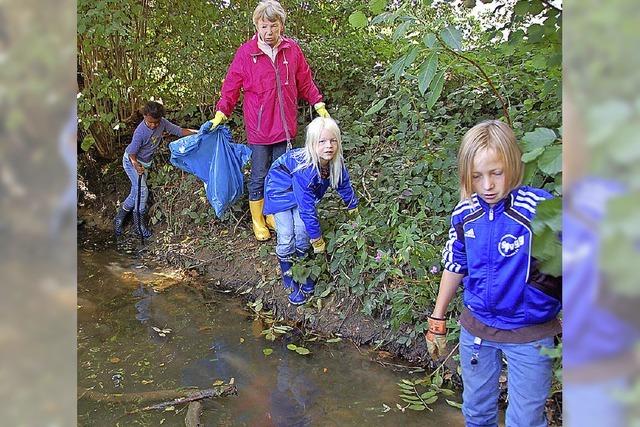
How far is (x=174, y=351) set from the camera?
4555 mm

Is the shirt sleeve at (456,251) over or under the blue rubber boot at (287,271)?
over

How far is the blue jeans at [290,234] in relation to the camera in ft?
16.3

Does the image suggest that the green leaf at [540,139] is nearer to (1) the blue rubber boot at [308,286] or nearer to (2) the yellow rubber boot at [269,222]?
(1) the blue rubber boot at [308,286]

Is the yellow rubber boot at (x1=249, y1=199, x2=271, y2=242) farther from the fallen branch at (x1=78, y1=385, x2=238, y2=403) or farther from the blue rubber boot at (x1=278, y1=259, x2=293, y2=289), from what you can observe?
the fallen branch at (x1=78, y1=385, x2=238, y2=403)

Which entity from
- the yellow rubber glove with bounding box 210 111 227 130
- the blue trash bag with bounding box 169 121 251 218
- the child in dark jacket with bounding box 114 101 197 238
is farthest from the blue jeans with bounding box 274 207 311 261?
the child in dark jacket with bounding box 114 101 197 238

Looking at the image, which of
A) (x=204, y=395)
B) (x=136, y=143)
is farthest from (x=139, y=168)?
(x=204, y=395)

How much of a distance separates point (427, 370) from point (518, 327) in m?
1.80

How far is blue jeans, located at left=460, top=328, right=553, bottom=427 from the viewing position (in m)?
2.43

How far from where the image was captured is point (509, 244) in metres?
2.38

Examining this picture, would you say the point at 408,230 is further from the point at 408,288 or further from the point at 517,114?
the point at 517,114

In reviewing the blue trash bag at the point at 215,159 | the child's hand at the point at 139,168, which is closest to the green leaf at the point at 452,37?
the blue trash bag at the point at 215,159

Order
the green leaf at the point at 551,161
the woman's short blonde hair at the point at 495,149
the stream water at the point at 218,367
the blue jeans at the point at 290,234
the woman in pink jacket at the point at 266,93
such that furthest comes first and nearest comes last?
the woman in pink jacket at the point at 266,93, the blue jeans at the point at 290,234, the stream water at the point at 218,367, the woman's short blonde hair at the point at 495,149, the green leaf at the point at 551,161

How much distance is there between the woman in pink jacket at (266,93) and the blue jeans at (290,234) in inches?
27.2
